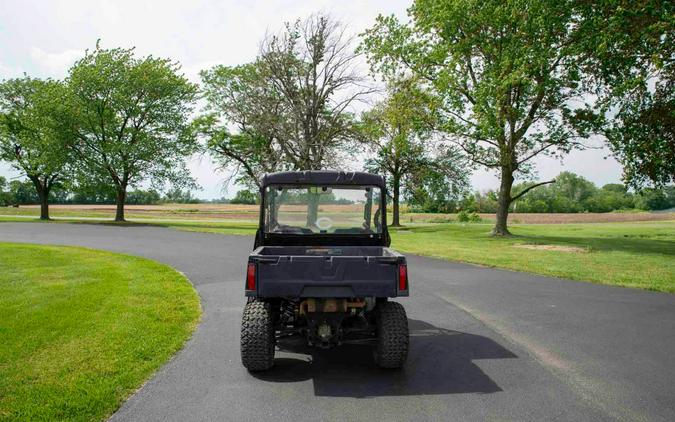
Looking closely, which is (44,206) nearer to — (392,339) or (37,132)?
(37,132)

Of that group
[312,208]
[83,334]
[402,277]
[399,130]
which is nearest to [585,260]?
[312,208]

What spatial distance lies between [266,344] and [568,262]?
1325 centimetres

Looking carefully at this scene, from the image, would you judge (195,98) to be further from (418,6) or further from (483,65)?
(483,65)

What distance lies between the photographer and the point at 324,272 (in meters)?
4.96

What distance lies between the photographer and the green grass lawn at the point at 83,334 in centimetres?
439

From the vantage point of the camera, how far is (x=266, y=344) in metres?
5.13

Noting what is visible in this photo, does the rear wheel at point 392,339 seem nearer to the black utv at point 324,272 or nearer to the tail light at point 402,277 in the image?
the black utv at point 324,272

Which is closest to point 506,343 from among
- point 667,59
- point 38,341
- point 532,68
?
point 38,341

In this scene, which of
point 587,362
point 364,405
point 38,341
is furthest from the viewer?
point 38,341

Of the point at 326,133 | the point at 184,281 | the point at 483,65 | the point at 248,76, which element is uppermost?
the point at 248,76

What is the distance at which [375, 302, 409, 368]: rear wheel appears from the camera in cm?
518

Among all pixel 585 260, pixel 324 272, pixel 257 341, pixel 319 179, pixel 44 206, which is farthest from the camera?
pixel 44 206

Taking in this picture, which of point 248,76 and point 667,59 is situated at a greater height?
point 248,76

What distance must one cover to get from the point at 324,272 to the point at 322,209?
171cm
